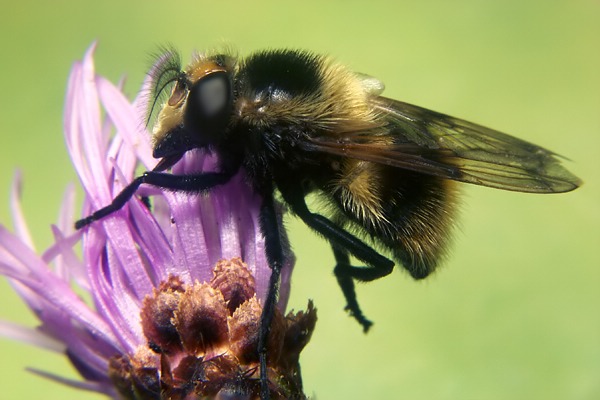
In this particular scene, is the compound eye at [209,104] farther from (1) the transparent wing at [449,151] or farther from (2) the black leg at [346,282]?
(2) the black leg at [346,282]

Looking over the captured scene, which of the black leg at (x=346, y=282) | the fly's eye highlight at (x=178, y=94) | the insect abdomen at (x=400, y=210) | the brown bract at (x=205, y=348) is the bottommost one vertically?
the brown bract at (x=205, y=348)

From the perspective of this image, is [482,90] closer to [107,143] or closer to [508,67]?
[508,67]

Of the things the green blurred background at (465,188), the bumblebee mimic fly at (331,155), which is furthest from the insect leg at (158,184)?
the green blurred background at (465,188)

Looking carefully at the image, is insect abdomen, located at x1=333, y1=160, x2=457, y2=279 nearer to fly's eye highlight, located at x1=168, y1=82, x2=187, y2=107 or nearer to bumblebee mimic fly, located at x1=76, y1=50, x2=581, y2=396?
bumblebee mimic fly, located at x1=76, y1=50, x2=581, y2=396

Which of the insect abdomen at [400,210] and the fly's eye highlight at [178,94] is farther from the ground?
the fly's eye highlight at [178,94]

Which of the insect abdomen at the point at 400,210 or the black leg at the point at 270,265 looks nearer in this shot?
the black leg at the point at 270,265

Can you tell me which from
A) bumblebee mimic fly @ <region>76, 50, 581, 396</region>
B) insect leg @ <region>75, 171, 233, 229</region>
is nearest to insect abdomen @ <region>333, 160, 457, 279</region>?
bumblebee mimic fly @ <region>76, 50, 581, 396</region>

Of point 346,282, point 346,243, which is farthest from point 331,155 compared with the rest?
point 346,282
